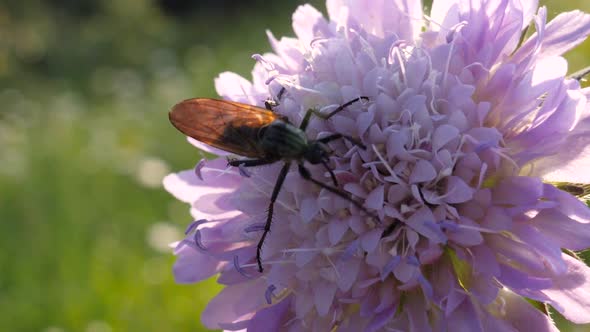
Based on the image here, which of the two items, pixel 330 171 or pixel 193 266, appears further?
pixel 193 266

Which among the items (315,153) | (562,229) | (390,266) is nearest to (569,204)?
(562,229)

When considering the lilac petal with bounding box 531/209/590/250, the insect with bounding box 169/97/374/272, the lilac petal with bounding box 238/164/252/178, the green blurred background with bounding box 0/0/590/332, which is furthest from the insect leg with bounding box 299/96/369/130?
the green blurred background with bounding box 0/0/590/332

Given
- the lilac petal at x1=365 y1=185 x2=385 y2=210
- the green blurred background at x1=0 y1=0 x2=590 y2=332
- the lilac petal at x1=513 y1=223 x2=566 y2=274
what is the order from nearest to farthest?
the lilac petal at x1=513 y1=223 x2=566 y2=274 → the lilac petal at x1=365 y1=185 x2=385 y2=210 → the green blurred background at x1=0 y1=0 x2=590 y2=332

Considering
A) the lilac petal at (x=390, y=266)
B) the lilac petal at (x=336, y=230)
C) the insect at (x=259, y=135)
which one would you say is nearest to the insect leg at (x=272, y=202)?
the insect at (x=259, y=135)

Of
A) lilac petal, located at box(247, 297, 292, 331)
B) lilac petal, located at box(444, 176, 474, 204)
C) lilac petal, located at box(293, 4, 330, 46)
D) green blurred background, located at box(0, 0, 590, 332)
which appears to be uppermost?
lilac petal, located at box(293, 4, 330, 46)

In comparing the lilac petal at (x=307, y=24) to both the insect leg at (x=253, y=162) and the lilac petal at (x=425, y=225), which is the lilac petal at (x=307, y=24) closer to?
the insect leg at (x=253, y=162)

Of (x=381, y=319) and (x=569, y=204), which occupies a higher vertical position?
(x=569, y=204)

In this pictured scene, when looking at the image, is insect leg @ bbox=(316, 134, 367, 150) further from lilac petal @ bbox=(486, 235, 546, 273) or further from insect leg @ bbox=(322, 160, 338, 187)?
lilac petal @ bbox=(486, 235, 546, 273)

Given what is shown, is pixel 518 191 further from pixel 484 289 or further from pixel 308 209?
pixel 308 209
